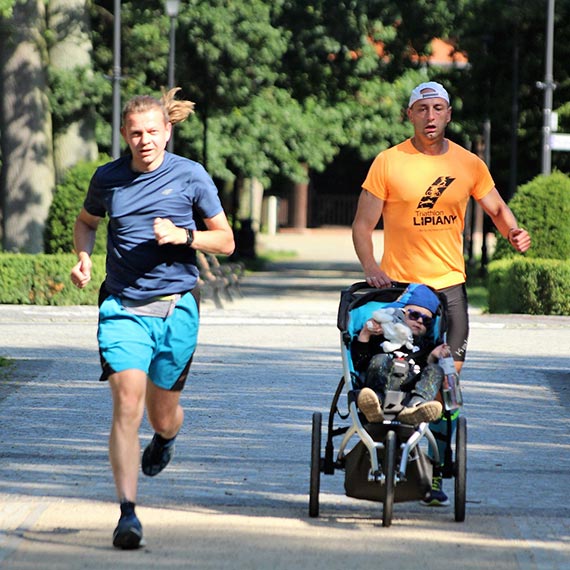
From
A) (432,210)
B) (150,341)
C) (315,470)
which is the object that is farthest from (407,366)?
(150,341)

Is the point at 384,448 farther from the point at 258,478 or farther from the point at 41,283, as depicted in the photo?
the point at 41,283

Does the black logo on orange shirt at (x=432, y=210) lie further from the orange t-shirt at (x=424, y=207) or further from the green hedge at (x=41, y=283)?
the green hedge at (x=41, y=283)

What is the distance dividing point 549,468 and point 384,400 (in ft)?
6.42

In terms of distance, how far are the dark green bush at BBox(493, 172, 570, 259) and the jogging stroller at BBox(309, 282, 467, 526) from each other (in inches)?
635

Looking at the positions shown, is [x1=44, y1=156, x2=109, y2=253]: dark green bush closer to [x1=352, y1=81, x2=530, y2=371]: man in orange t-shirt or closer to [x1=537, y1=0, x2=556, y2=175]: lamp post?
[x1=537, y1=0, x2=556, y2=175]: lamp post

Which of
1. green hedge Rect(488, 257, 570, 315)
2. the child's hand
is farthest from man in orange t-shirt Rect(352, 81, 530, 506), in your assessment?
green hedge Rect(488, 257, 570, 315)

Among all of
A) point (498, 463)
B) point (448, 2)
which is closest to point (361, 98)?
point (448, 2)

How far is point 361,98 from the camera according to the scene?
131ft

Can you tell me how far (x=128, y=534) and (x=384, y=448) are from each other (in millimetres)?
1200

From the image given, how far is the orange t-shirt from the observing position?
22.6 feet

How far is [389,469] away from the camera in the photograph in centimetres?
626

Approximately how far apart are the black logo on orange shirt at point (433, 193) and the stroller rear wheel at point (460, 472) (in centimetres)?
101

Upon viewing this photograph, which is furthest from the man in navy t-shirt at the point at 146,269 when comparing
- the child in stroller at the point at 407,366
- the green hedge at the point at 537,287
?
the green hedge at the point at 537,287

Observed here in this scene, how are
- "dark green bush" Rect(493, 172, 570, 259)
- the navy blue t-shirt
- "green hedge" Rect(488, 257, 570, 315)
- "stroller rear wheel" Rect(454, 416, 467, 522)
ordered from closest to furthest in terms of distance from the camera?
the navy blue t-shirt < "stroller rear wheel" Rect(454, 416, 467, 522) < "green hedge" Rect(488, 257, 570, 315) < "dark green bush" Rect(493, 172, 570, 259)
